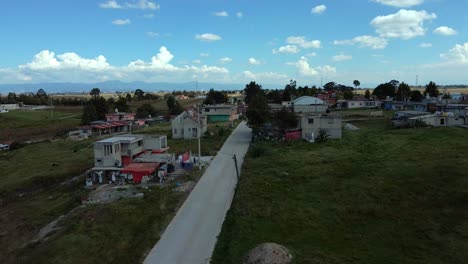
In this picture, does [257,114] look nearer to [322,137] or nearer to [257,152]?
[322,137]

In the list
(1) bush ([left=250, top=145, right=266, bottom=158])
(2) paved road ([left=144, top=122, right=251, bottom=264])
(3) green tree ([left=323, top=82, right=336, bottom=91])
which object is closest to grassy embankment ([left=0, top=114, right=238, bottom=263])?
(2) paved road ([left=144, top=122, right=251, bottom=264])

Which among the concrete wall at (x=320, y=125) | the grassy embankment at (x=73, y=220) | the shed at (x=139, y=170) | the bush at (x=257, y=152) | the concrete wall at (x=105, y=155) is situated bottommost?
the grassy embankment at (x=73, y=220)

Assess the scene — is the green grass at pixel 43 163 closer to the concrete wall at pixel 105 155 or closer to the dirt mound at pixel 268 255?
the concrete wall at pixel 105 155

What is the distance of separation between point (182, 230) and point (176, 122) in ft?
Result: 113

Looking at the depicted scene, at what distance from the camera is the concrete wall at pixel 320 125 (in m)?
45.7

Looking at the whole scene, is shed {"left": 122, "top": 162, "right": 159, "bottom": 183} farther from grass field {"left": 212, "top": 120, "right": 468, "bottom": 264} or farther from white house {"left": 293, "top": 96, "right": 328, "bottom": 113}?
white house {"left": 293, "top": 96, "right": 328, "bottom": 113}

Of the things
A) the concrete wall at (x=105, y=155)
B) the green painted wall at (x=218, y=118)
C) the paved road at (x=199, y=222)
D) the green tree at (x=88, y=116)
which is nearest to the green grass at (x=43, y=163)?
the concrete wall at (x=105, y=155)

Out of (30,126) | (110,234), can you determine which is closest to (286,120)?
(110,234)

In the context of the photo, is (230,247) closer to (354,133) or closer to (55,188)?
(55,188)

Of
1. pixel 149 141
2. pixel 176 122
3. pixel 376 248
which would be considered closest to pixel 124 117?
pixel 176 122

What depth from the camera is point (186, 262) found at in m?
15.0

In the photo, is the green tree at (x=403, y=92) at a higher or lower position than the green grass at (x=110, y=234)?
higher

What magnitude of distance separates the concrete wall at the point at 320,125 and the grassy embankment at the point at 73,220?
808 inches

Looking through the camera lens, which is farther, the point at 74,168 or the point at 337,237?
the point at 74,168
